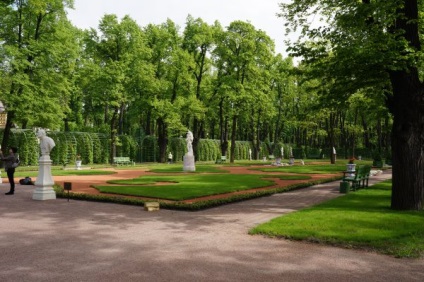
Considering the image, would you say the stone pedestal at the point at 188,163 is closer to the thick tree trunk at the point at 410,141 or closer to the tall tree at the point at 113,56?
the tall tree at the point at 113,56

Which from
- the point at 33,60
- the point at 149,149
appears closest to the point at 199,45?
the point at 149,149

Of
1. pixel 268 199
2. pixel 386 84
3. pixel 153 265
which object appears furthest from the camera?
pixel 268 199

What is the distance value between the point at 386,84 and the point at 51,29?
1121 inches

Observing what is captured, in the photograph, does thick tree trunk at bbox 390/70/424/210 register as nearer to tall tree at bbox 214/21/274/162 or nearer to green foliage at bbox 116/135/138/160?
tall tree at bbox 214/21/274/162

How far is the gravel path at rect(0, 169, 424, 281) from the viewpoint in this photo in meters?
5.54

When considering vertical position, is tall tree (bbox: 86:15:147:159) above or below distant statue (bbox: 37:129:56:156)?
above

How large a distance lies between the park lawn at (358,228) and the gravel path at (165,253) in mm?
412

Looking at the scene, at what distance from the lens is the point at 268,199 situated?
13.8 meters

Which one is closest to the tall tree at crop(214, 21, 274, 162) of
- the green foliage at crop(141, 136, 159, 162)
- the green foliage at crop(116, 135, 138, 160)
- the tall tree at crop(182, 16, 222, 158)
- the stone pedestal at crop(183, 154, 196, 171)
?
the tall tree at crop(182, 16, 222, 158)

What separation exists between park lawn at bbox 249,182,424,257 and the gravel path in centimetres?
41

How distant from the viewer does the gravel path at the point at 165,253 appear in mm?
5535

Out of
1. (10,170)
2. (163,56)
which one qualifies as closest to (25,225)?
(10,170)

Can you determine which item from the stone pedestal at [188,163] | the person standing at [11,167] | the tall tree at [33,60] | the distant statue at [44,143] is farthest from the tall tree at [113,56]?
the distant statue at [44,143]

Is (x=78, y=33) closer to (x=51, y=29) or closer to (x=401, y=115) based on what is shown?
(x=51, y=29)
